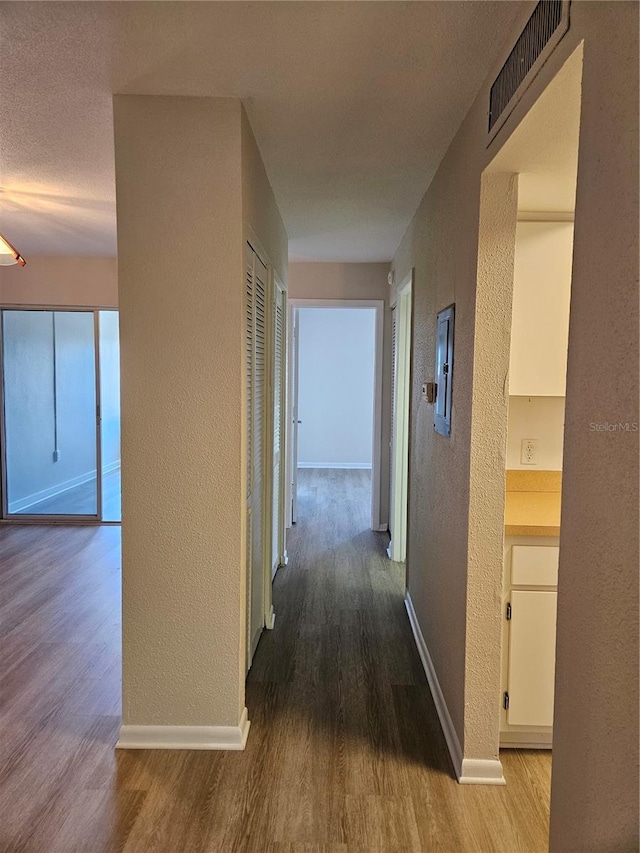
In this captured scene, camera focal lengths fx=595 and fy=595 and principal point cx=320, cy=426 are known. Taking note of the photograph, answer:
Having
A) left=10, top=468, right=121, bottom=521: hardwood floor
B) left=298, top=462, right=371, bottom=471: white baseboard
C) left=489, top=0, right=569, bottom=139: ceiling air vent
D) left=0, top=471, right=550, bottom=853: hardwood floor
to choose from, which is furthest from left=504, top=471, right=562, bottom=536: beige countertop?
left=298, top=462, right=371, bottom=471: white baseboard

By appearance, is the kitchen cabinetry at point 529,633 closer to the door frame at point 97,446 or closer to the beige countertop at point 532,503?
the beige countertop at point 532,503

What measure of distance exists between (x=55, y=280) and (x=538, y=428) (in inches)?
186

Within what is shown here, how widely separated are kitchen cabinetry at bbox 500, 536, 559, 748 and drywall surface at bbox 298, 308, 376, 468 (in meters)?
7.04

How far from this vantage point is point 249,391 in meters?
2.71

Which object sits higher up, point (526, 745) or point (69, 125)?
point (69, 125)

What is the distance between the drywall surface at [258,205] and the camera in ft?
7.61

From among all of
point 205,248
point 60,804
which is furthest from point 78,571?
point 205,248

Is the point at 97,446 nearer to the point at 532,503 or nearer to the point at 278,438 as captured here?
the point at 278,438

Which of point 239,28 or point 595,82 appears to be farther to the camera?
point 239,28

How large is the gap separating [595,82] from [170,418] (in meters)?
1.69

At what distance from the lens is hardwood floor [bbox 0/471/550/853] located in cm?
190

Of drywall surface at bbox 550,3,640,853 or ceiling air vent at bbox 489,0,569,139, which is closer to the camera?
drywall surface at bbox 550,3,640,853

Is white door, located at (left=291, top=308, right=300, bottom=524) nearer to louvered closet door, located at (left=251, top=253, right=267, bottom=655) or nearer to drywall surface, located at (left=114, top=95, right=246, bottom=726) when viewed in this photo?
louvered closet door, located at (left=251, top=253, right=267, bottom=655)

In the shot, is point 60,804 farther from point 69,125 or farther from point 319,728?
point 69,125
